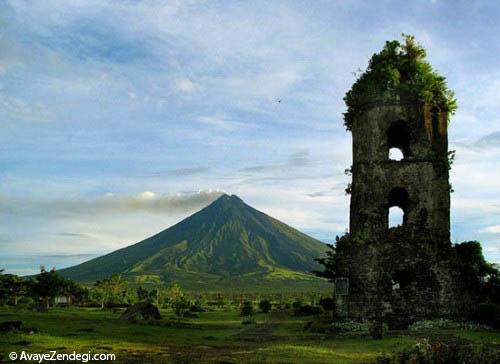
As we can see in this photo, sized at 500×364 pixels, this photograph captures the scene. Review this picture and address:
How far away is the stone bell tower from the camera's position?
1081 inches

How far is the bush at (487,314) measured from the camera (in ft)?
78.2

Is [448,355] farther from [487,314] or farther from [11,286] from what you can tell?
[11,286]

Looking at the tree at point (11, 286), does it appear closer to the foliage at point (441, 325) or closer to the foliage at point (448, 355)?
the foliage at point (441, 325)

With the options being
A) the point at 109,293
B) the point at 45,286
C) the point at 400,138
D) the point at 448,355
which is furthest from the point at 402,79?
the point at 109,293

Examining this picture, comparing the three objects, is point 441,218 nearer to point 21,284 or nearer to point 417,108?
point 417,108

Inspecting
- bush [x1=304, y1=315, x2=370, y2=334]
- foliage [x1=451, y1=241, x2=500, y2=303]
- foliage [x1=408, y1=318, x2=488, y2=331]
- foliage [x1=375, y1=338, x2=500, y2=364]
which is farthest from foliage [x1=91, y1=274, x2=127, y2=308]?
foliage [x1=375, y1=338, x2=500, y2=364]

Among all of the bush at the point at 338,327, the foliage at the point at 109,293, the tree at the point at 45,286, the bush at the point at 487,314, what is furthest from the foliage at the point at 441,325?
the foliage at the point at 109,293

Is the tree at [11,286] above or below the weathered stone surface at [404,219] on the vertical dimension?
below

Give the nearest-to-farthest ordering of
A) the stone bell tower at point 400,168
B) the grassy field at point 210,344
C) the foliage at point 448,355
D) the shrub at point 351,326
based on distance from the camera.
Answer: the foliage at point 448,355 → the grassy field at point 210,344 → the shrub at point 351,326 → the stone bell tower at point 400,168

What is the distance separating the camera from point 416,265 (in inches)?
1011

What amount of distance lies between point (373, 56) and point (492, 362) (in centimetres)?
2222

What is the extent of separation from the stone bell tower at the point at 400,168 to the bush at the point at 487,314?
139 inches

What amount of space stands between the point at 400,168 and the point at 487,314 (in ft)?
26.1

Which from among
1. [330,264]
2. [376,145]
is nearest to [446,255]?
[376,145]
